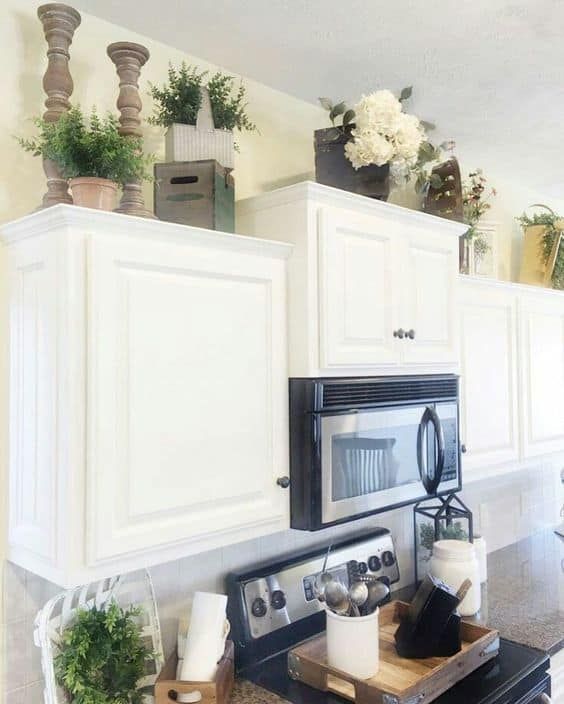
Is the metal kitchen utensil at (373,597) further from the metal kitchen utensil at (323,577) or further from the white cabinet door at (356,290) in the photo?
the white cabinet door at (356,290)

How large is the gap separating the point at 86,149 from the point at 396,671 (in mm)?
1540

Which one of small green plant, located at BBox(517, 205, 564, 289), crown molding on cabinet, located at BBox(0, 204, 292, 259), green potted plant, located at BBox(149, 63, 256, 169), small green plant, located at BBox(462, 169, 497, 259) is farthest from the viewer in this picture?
small green plant, located at BBox(517, 205, 564, 289)

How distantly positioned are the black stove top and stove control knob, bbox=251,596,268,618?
138 mm

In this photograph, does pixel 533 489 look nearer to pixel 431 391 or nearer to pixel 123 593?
pixel 431 391

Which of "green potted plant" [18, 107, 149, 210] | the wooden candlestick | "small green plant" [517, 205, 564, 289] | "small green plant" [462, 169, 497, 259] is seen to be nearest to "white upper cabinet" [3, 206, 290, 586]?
"green potted plant" [18, 107, 149, 210]

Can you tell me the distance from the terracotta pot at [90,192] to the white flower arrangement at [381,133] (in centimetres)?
78

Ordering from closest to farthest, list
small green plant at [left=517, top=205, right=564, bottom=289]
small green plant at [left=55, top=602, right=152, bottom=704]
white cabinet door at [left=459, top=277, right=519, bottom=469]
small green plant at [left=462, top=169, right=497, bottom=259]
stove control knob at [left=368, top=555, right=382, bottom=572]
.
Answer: small green plant at [left=55, top=602, right=152, bottom=704] → stove control knob at [left=368, top=555, right=382, bottom=572] → white cabinet door at [left=459, top=277, right=519, bottom=469] → small green plant at [left=462, top=169, right=497, bottom=259] → small green plant at [left=517, top=205, right=564, bottom=289]

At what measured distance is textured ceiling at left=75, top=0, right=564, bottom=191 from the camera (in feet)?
5.44

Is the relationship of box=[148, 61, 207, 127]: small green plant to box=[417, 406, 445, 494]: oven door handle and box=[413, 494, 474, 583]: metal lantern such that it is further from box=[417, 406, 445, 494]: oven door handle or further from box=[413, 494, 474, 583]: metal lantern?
box=[413, 494, 474, 583]: metal lantern

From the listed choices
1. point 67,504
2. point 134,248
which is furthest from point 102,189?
point 67,504

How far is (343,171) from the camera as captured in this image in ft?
6.09

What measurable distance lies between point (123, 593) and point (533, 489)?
2443 mm

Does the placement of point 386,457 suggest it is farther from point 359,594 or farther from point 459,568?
point 459,568

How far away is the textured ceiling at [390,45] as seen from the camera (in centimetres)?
166
